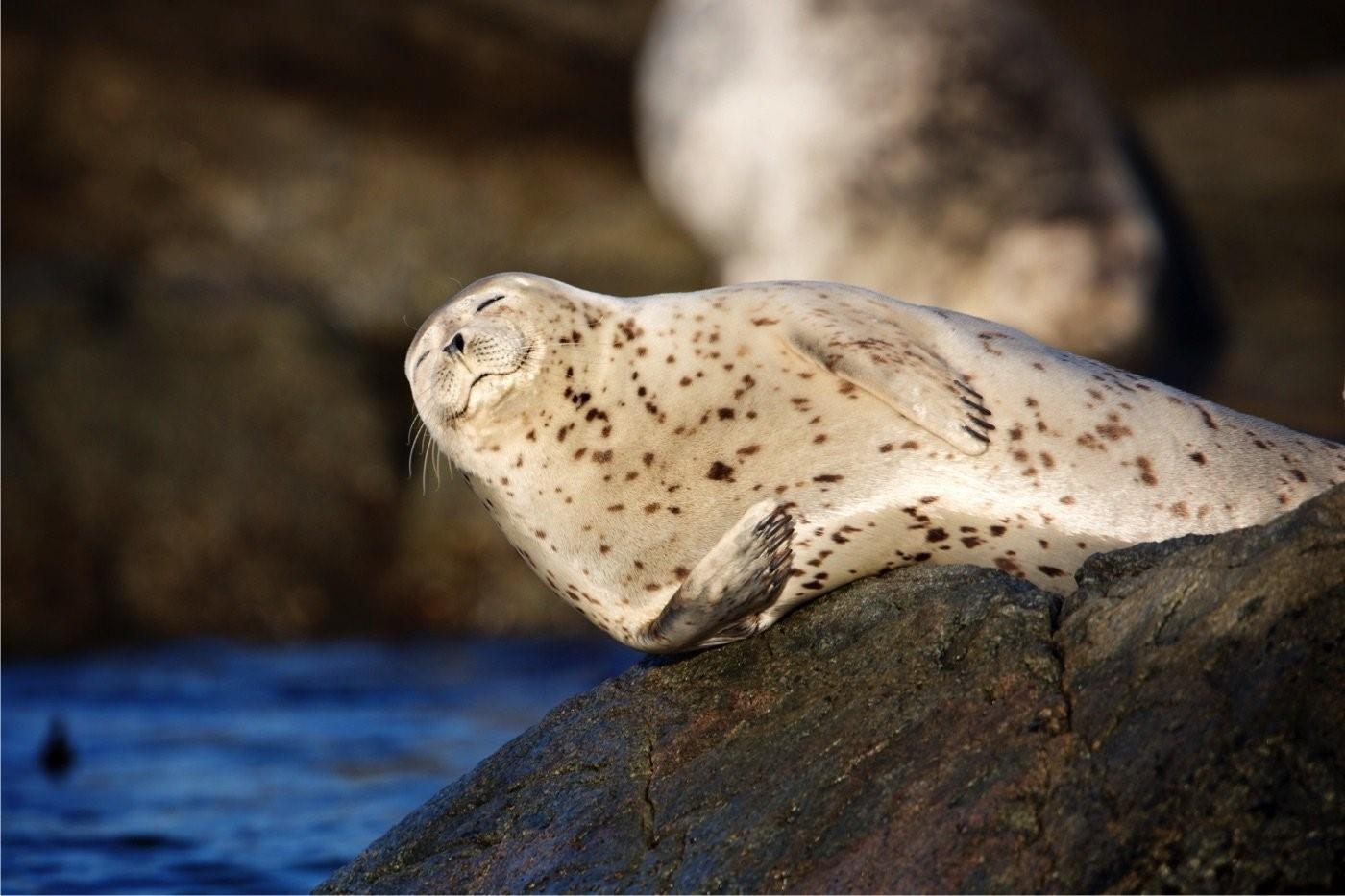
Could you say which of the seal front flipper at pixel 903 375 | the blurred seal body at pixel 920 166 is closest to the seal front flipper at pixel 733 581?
the seal front flipper at pixel 903 375

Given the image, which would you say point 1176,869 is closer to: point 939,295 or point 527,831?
point 527,831

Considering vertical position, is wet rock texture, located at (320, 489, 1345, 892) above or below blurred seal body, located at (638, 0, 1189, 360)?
below

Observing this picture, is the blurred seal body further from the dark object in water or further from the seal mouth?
the seal mouth

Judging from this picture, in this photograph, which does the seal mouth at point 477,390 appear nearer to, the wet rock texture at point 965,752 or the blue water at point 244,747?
the wet rock texture at point 965,752

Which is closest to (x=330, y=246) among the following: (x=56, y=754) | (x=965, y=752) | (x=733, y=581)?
(x=56, y=754)

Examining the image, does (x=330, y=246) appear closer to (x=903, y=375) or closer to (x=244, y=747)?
(x=244, y=747)

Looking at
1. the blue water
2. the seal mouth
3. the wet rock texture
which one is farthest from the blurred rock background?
the wet rock texture

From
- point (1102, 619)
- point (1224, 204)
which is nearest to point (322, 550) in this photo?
point (1224, 204)
